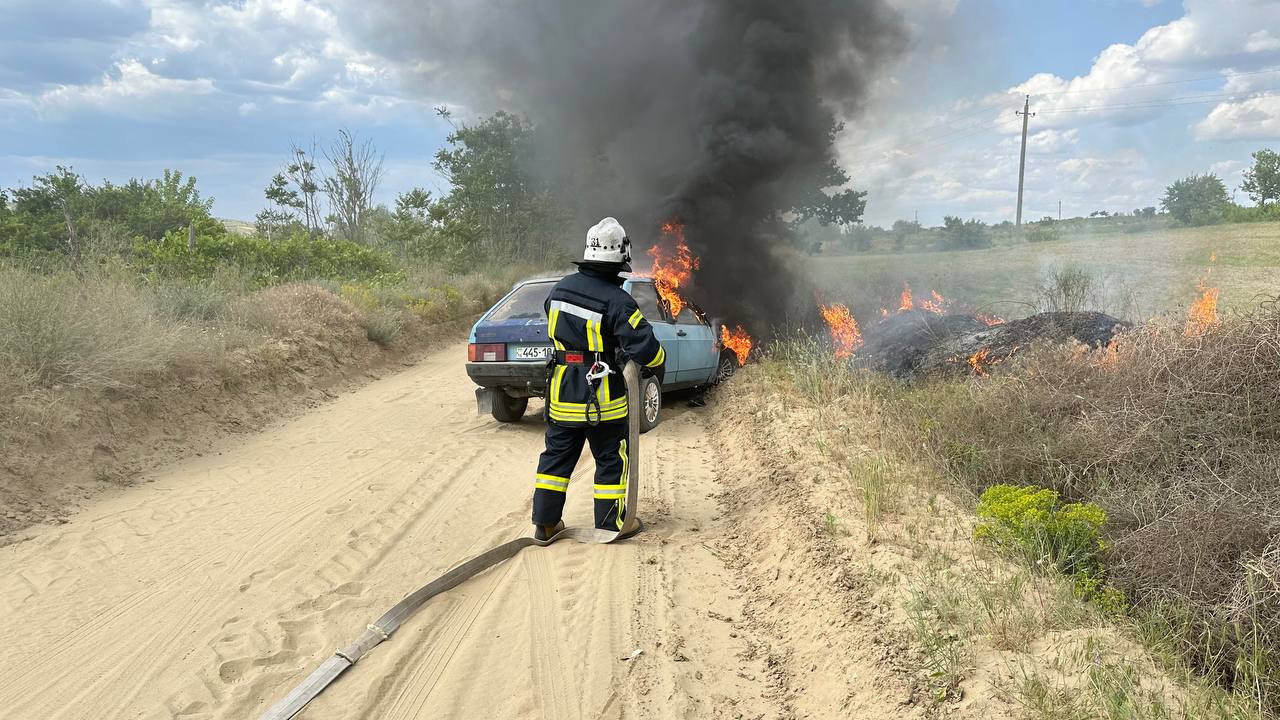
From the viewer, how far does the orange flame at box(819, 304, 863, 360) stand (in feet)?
36.5

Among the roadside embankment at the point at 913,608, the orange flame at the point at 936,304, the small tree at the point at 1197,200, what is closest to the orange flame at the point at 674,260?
the orange flame at the point at 936,304

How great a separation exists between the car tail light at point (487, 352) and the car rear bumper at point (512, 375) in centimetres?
4

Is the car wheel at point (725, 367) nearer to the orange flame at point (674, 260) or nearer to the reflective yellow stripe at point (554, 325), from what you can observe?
the orange flame at point (674, 260)

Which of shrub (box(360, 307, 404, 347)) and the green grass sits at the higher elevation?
the green grass

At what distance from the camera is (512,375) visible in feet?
25.0

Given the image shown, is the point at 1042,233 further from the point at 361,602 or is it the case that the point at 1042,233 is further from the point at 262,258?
the point at 361,602

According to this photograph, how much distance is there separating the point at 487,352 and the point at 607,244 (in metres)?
3.19

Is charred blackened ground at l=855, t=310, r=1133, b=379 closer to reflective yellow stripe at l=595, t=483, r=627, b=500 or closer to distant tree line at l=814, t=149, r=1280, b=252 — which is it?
reflective yellow stripe at l=595, t=483, r=627, b=500

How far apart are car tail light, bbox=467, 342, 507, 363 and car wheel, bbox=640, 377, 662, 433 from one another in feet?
4.77

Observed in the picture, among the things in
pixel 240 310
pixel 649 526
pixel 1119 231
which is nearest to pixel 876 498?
pixel 649 526

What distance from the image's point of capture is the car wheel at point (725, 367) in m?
9.95

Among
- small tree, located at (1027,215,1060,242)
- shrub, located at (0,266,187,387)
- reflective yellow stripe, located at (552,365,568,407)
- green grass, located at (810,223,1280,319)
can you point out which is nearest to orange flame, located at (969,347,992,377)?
green grass, located at (810,223,1280,319)

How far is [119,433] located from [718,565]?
5627 millimetres

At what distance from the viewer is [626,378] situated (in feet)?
16.3
